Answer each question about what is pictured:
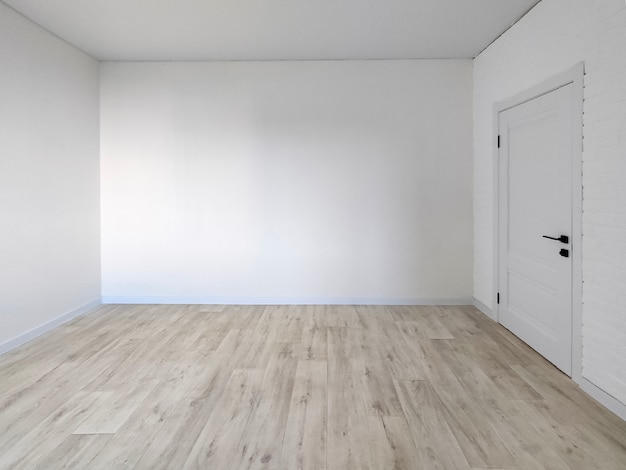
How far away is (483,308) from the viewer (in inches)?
188

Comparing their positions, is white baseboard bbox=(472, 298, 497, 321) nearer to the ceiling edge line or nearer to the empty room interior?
the empty room interior

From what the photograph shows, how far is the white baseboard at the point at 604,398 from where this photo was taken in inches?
99.2

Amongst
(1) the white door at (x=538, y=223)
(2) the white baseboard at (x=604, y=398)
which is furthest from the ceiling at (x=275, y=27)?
(2) the white baseboard at (x=604, y=398)

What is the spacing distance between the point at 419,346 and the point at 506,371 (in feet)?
2.53

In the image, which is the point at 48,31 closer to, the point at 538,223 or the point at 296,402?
the point at 296,402

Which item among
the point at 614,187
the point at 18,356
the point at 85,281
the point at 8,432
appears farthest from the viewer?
the point at 85,281

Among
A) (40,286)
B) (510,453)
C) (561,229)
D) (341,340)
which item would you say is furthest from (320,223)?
(510,453)

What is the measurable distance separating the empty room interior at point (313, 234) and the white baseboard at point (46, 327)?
3 centimetres

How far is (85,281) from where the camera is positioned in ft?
16.2

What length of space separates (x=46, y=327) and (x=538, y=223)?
15.6ft

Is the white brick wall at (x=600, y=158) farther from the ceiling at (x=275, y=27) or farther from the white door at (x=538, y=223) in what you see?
the ceiling at (x=275, y=27)

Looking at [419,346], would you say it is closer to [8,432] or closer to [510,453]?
[510,453]

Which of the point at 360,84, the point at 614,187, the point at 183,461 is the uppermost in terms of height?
the point at 360,84

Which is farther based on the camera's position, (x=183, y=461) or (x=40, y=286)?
(x=40, y=286)
